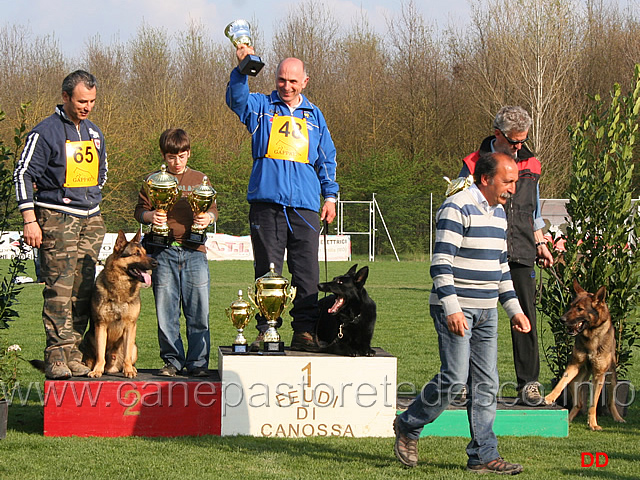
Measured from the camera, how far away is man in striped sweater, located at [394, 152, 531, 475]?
3.90m

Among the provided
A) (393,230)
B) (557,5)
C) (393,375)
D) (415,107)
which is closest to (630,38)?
(557,5)

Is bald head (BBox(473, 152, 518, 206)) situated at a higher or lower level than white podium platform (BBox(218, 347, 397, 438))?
higher

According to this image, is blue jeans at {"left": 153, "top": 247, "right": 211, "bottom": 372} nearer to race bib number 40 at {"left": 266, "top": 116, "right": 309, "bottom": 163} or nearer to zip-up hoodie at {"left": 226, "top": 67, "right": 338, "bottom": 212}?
zip-up hoodie at {"left": 226, "top": 67, "right": 338, "bottom": 212}

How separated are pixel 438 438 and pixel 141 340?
4.93 m

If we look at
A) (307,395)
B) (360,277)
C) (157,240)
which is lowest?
(307,395)

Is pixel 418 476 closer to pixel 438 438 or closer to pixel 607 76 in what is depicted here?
pixel 438 438

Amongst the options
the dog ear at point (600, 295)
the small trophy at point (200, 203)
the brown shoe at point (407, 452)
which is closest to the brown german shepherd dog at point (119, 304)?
the small trophy at point (200, 203)

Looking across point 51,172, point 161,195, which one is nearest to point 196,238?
point 161,195

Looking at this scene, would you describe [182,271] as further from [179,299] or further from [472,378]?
[472,378]

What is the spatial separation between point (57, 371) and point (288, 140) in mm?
2071

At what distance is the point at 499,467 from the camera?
395cm

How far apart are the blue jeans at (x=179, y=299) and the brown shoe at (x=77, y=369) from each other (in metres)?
0.50

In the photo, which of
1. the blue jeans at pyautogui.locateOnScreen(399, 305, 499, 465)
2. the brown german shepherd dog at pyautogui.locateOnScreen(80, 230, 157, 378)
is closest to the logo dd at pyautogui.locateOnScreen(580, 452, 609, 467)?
the blue jeans at pyautogui.locateOnScreen(399, 305, 499, 465)

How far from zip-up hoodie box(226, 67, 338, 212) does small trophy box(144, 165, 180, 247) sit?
1.72 feet
